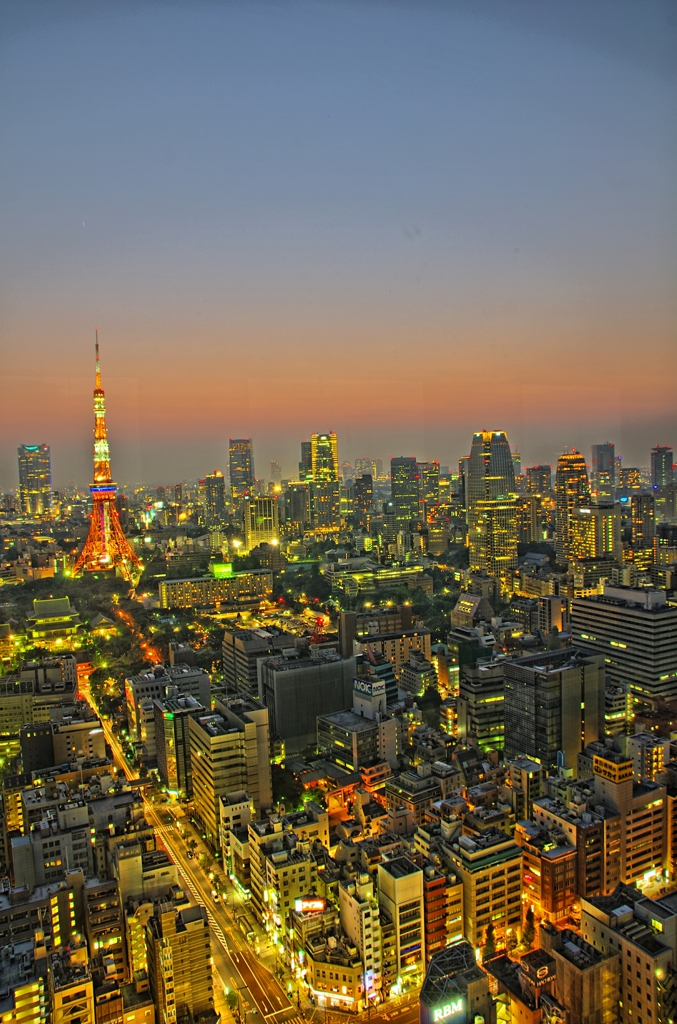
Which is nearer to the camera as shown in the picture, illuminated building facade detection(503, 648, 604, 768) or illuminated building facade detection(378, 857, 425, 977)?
illuminated building facade detection(378, 857, 425, 977)

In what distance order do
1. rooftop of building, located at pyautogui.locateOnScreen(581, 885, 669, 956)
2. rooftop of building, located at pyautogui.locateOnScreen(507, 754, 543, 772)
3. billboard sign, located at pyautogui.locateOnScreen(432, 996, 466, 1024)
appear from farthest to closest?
rooftop of building, located at pyautogui.locateOnScreen(507, 754, 543, 772) → rooftop of building, located at pyautogui.locateOnScreen(581, 885, 669, 956) → billboard sign, located at pyautogui.locateOnScreen(432, 996, 466, 1024)

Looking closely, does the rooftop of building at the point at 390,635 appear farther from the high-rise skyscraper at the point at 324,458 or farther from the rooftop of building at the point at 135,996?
the rooftop of building at the point at 135,996

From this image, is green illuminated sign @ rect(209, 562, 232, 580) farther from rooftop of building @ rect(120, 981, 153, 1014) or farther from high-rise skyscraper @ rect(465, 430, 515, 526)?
rooftop of building @ rect(120, 981, 153, 1014)

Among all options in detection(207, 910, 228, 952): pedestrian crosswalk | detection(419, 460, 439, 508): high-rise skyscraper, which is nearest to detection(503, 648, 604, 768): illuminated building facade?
detection(207, 910, 228, 952): pedestrian crosswalk

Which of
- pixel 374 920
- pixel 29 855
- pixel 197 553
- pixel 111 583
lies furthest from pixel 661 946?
pixel 197 553

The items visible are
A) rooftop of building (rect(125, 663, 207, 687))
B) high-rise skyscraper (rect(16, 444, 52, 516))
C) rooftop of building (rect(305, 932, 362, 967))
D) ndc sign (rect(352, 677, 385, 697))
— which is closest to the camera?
rooftop of building (rect(305, 932, 362, 967))

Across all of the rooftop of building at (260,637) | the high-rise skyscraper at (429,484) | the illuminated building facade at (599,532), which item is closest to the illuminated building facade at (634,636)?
the rooftop of building at (260,637)

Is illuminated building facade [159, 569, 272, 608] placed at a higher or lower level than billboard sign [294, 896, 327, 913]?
higher
